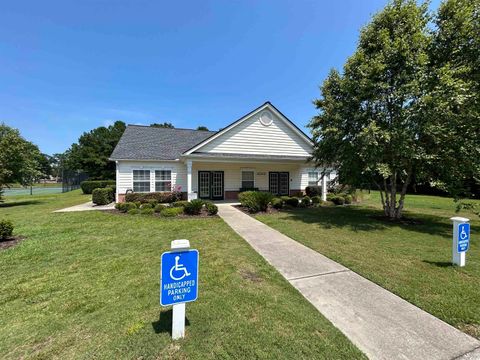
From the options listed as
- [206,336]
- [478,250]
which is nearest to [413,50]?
[478,250]

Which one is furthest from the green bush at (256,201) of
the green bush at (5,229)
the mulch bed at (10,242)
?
the green bush at (5,229)

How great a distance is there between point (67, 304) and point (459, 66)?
1317 cm

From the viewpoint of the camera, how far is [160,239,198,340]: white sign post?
8.13 ft

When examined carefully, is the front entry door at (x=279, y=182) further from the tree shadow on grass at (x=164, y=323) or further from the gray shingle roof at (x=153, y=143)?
the tree shadow on grass at (x=164, y=323)

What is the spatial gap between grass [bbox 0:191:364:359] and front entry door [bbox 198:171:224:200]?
10655mm

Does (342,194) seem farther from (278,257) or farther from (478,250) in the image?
(278,257)

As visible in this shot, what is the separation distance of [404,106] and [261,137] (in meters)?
8.99

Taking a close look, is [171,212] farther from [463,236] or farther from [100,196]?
[463,236]

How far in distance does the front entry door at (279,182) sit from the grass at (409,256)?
8086mm

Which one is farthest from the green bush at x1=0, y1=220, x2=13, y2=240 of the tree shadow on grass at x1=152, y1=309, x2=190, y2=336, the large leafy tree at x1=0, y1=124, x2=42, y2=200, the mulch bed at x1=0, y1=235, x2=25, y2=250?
the large leafy tree at x1=0, y1=124, x2=42, y2=200

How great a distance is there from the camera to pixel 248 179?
17.5 m

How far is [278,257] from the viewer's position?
5301mm

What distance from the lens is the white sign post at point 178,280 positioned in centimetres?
248

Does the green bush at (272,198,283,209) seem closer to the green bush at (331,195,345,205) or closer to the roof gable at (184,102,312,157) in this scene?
the roof gable at (184,102,312,157)
